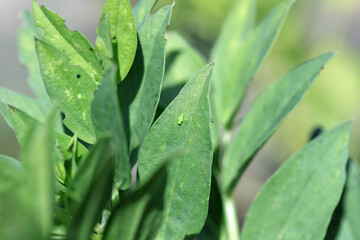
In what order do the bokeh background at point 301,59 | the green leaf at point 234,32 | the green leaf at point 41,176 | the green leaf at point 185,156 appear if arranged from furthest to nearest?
the bokeh background at point 301,59
the green leaf at point 234,32
the green leaf at point 185,156
the green leaf at point 41,176

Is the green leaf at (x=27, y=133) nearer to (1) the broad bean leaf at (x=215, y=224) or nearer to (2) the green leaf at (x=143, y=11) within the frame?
(2) the green leaf at (x=143, y=11)

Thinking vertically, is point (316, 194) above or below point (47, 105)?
below

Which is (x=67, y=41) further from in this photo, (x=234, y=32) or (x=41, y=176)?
(x=234, y=32)

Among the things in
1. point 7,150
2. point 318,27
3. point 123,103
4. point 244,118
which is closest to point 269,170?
point 318,27

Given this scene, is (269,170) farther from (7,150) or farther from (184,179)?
(184,179)

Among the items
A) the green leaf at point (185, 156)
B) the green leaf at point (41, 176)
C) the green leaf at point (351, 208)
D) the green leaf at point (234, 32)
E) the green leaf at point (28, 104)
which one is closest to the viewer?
the green leaf at point (41, 176)

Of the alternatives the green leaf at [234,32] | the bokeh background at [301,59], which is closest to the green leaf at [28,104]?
the green leaf at [234,32]
